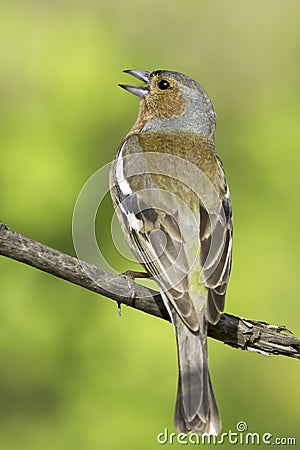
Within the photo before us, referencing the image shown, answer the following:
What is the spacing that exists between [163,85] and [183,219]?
1.13m

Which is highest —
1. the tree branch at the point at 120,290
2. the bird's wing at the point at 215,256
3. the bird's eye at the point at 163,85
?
the bird's eye at the point at 163,85

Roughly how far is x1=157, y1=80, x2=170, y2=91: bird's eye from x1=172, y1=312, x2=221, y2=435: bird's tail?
1.50 m

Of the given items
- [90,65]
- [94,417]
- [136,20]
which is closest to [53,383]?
[94,417]

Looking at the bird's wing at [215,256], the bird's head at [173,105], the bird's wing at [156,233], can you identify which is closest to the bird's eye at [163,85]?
the bird's head at [173,105]

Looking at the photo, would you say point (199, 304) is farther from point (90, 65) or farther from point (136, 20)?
point (136, 20)

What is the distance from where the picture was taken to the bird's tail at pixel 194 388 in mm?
3412

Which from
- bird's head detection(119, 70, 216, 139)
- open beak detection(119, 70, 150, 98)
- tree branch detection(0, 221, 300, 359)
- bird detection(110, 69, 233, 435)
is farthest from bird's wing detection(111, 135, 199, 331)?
open beak detection(119, 70, 150, 98)

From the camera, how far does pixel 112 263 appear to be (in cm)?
504

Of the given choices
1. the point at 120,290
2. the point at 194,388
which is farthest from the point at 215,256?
the point at 194,388

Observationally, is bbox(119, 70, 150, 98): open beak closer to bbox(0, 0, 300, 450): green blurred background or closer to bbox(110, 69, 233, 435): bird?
bbox(110, 69, 233, 435): bird

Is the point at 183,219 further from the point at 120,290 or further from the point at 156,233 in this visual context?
the point at 120,290

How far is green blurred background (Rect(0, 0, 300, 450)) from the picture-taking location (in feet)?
15.5

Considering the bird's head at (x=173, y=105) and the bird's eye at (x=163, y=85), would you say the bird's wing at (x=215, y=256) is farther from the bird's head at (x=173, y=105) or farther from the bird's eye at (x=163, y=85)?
the bird's eye at (x=163, y=85)

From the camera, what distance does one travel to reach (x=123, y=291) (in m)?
3.46
